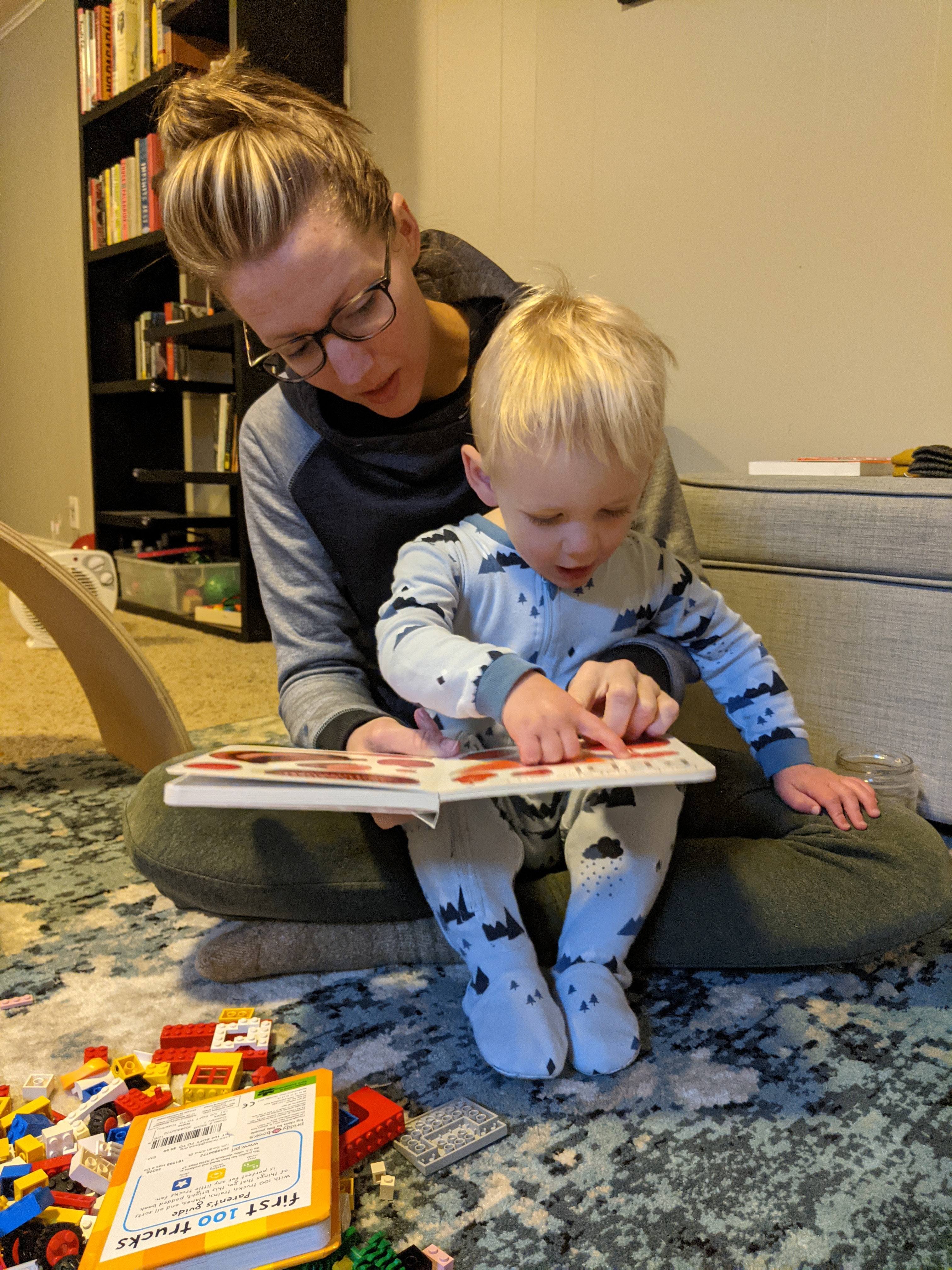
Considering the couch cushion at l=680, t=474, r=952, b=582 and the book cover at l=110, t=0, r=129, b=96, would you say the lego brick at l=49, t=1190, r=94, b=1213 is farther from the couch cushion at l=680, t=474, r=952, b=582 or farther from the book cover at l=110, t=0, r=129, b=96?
the book cover at l=110, t=0, r=129, b=96

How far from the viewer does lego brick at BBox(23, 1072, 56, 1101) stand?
28.2 inches

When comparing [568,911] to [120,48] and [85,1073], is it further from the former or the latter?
[120,48]

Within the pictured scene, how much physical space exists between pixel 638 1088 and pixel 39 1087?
1.51 ft

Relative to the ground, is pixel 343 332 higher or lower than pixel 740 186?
lower

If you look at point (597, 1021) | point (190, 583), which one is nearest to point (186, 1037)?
point (597, 1021)

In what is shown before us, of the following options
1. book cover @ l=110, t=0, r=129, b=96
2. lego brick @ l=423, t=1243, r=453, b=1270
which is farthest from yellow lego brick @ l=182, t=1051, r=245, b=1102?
book cover @ l=110, t=0, r=129, b=96

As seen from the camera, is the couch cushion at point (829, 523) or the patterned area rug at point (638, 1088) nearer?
the patterned area rug at point (638, 1088)

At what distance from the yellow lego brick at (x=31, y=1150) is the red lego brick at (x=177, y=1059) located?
111 millimetres

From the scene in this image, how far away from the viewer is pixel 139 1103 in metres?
0.69

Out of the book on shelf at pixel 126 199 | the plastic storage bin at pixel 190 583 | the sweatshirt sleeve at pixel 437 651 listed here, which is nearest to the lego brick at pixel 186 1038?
the sweatshirt sleeve at pixel 437 651

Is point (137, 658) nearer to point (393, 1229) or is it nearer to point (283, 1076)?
point (283, 1076)

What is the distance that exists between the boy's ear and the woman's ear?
0.22m

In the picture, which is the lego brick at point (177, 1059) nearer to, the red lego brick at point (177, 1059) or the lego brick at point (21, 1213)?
the red lego brick at point (177, 1059)

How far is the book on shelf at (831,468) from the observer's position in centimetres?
135
